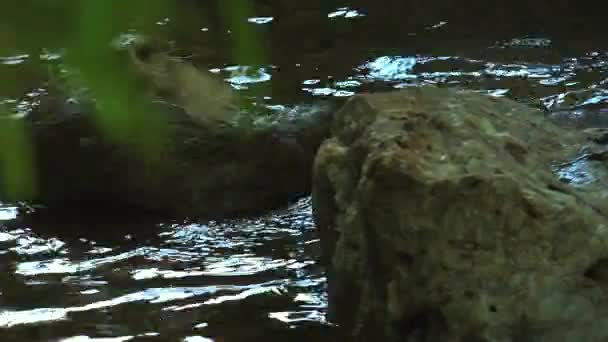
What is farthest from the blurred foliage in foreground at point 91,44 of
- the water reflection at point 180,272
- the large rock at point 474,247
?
the water reflection at point 180,272

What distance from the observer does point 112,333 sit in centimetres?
369

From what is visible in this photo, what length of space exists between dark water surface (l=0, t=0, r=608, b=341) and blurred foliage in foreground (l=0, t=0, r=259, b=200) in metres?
0.24

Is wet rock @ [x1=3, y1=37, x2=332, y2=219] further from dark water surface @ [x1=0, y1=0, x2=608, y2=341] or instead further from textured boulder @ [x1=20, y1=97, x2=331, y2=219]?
dark water surface @ [x1=0, y1=0, x2=608, y2=341]

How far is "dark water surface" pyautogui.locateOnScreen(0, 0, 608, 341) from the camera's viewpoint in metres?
3.74

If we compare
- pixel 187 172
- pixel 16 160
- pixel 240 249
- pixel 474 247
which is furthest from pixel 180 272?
pixel 16 160

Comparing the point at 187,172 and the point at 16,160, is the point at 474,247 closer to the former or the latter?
the point at 16,160

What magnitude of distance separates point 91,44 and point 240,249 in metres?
3.66

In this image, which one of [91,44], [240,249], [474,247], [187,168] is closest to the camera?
[91,44]

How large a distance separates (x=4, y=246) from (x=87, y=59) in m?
A: 4.00

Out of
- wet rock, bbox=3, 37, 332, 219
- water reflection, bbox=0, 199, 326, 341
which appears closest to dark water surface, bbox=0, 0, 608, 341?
water reflection, bbox=0, 199, 326, 341

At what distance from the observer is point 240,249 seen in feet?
14.6

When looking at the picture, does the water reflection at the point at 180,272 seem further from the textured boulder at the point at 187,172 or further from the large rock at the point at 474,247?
the large rock at the point at 474,247

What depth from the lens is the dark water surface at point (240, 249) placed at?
3742 millimetres

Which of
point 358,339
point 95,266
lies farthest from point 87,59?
point 95,266
